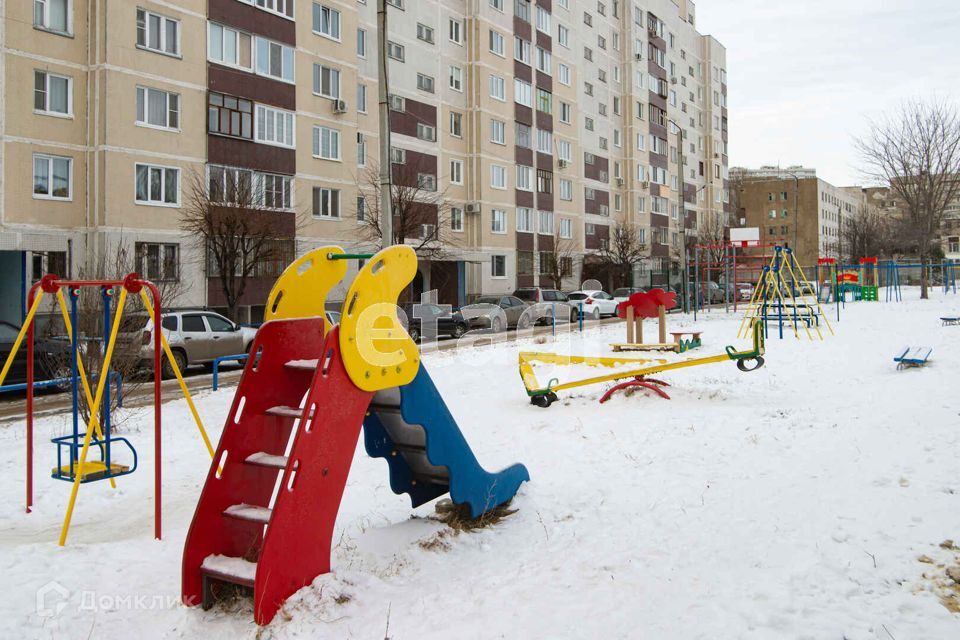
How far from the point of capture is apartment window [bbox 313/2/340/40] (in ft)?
101

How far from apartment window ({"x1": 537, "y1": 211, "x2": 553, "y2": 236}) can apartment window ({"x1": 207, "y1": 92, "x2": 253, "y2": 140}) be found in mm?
21613

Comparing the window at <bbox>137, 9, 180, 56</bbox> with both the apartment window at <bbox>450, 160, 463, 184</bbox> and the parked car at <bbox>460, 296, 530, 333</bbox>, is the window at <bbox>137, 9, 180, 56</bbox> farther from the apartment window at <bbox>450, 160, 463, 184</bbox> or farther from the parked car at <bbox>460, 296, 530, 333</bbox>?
the apartment window at <bbox>450, 160, 463, 184</bbox>

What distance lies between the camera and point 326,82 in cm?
3120

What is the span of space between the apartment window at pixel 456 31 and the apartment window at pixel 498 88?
2.87 meters

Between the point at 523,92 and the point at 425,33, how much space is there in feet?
29.8

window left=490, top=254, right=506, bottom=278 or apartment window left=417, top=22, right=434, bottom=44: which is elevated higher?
apartment window left=417, top=22, right=434, bottom=44

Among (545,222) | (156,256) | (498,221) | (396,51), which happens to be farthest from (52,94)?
(545,222)

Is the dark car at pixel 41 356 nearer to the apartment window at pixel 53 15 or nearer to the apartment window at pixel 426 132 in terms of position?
the apartment window at pixel 53 15

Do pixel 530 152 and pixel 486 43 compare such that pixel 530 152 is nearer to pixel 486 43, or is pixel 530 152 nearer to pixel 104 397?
pixel 486 43

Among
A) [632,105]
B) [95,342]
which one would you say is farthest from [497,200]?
[95,342]

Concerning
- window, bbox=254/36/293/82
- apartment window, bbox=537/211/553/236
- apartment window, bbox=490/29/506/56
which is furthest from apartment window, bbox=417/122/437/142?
apartment window, bbox=537/211/553/236

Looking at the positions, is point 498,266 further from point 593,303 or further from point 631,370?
point 631,370

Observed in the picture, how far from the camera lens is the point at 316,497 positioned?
414 cm

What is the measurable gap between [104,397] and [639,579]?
19.7ft
